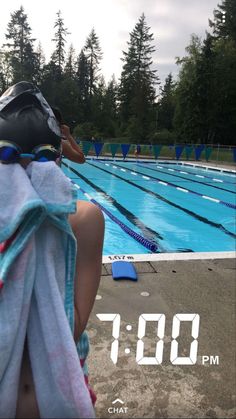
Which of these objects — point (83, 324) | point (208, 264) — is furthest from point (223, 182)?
point (83, 324)

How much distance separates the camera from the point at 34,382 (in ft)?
2.78

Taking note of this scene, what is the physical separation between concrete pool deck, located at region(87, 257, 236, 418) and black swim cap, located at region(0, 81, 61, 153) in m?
1.89

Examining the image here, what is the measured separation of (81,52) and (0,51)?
1263cm

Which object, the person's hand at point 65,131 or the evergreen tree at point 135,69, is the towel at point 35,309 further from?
the evergreen tree at point 135,69

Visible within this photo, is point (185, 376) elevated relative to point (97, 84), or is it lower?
lower

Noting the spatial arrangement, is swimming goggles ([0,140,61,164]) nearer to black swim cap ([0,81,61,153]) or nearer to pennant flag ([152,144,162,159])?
black swim cap ([0,81,61,153])

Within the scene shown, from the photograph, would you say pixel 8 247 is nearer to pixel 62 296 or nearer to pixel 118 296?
pixel 62 296

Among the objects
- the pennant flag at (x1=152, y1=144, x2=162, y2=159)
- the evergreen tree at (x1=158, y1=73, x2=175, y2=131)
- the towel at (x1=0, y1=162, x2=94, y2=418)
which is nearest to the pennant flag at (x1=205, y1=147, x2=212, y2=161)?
the pennant flag at (x1=152, y1=144, x2=162, y2=159)

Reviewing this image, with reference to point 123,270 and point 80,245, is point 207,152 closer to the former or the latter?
point 123,270

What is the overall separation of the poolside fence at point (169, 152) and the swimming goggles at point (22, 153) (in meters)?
22.0

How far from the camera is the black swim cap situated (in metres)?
0.91

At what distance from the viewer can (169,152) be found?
2561 cm

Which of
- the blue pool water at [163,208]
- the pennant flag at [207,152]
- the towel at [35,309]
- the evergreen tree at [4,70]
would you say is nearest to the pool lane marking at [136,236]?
the blue pool water at [163,208]

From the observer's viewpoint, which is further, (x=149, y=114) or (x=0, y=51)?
(x=0, y=51)
